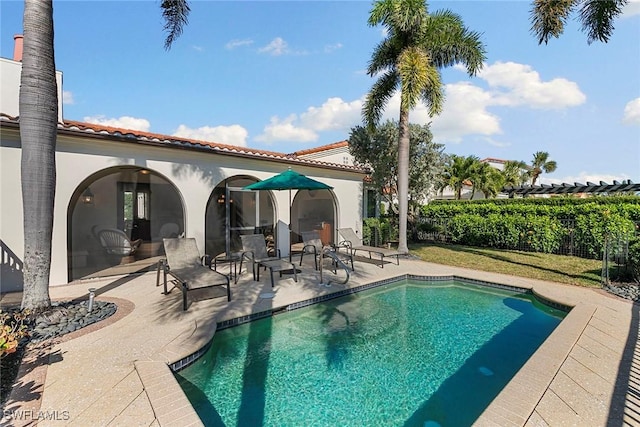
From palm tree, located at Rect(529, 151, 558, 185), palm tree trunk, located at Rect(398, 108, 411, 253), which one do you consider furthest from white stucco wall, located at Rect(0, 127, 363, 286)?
palm tree, located at Rect(529, 151, 558, 185)

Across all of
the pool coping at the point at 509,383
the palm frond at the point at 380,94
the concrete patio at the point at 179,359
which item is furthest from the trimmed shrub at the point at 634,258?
the palm frond at the point at 380,94

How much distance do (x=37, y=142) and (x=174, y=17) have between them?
584 cm

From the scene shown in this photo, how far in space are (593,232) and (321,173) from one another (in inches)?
460

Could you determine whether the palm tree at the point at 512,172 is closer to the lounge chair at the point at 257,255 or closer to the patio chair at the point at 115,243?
the lounge chair at the point at 257,255

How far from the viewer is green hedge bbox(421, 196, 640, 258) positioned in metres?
12.3

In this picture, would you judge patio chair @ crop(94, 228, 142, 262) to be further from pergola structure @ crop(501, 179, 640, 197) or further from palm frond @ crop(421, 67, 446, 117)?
pergola structure @ crop(501, 179, 640, 197)

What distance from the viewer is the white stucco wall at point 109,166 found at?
7.50 meters

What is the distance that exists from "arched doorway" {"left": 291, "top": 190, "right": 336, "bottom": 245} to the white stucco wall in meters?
3.17

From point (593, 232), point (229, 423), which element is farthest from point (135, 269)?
point (593, 232)

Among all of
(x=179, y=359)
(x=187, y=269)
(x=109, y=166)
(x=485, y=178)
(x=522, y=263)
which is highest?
(x=485, y=178)

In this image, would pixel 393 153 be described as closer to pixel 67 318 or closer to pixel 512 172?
pixel 67 318

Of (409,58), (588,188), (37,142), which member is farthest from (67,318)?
(588,188)

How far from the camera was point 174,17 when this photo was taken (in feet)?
29.2

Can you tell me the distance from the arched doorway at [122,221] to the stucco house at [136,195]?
0.04 meters
